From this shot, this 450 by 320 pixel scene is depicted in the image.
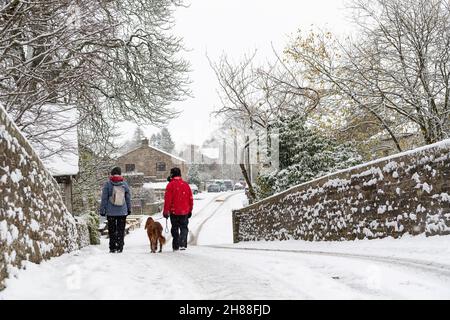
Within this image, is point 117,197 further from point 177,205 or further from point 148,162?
point 148,162

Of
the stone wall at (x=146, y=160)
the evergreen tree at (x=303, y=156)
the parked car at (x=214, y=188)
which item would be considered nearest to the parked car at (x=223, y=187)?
the parked car at (x=214, y=188)

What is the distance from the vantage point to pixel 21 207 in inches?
174

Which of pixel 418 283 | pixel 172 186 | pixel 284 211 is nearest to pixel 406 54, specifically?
pixel 284 211

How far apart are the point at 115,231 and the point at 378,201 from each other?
5.12 metres

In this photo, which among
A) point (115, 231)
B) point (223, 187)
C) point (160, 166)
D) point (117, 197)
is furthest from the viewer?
point (223, 187)

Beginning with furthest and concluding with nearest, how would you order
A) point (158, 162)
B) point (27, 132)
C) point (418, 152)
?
point (158, 162) → point (27, 132) → point (418, 152)

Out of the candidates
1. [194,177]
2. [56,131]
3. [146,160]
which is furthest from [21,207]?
[194,177]

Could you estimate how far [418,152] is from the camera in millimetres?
7004

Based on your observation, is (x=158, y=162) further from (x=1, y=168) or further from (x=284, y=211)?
(x=1, y=168)

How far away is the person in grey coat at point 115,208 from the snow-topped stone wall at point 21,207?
7.17 feet

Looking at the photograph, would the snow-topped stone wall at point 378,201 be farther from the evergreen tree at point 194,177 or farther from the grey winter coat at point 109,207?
the evergreen tree at point 194,177

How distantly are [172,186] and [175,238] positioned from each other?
3.89 feet

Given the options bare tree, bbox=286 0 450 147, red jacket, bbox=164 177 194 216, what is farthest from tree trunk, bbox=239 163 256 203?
red jacket, bbox=164 177 194 216

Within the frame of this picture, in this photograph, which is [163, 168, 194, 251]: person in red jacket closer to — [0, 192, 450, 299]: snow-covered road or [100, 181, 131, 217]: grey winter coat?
[100, 181, 131, 217]: grey winter coat
